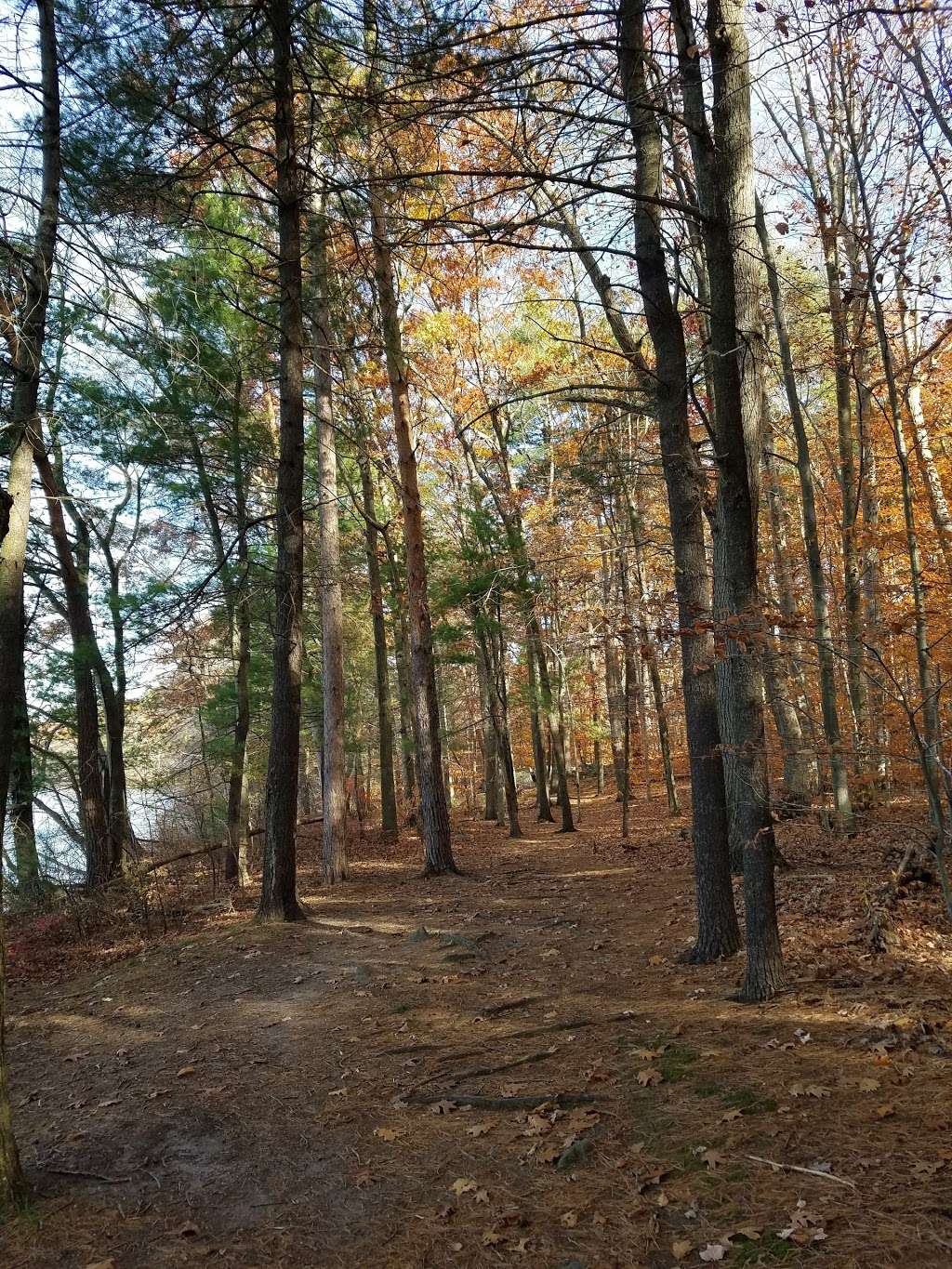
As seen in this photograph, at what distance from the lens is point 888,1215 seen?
2.60 metres

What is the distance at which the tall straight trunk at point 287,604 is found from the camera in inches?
322

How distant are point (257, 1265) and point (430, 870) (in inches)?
336

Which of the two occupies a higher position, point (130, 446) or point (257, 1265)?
point (130, 446)

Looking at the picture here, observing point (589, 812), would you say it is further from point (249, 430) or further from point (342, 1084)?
point (342, 1084)

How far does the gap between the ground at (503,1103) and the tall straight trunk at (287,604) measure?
95 centimetres

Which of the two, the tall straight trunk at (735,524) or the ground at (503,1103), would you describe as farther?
the tall straight trunk at (735,524)

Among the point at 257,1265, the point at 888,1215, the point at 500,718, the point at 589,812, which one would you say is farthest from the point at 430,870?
the point at 589,812

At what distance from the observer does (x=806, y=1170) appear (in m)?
2.95

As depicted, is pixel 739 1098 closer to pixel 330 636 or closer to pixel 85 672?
pixel 330 636

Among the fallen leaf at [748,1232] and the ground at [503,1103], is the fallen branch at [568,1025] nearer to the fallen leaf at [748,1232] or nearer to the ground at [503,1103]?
the ground at [503,1103]

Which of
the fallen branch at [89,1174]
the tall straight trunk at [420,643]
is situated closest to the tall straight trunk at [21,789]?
the tall straight trunk at [420,643]

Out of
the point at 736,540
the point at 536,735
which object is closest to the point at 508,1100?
the point at 736,540

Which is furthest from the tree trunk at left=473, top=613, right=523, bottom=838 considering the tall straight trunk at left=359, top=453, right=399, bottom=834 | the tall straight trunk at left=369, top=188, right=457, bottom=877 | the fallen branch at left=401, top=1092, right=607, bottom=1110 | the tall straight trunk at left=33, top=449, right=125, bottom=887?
the fallen branch at left=401, top=1092, right=607, bottom=1110

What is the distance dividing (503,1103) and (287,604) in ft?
18.7
